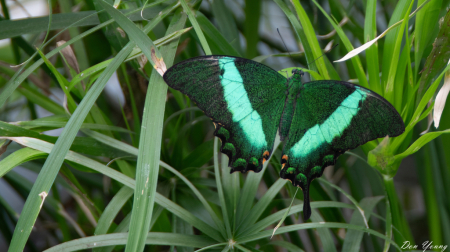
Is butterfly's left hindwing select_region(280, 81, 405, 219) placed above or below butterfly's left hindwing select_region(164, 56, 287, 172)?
below

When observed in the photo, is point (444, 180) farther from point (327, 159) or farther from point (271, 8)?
point (271, 8)

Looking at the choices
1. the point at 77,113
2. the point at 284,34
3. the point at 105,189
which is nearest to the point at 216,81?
the point at 77,113

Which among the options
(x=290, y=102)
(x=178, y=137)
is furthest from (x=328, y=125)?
(x=178, y=137)

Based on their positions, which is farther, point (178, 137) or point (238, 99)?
point (178, 137)

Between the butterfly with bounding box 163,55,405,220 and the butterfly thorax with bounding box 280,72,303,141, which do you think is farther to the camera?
the butterfly thorax with bounding box 280,72,303,141

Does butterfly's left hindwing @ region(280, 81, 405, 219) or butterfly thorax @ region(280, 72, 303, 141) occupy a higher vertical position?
butterfly thorax @ region(280, 72, 303, 141)

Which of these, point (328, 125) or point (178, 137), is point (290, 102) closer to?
point (328, 125)

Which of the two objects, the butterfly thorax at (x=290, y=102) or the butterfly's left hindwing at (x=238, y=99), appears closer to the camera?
the butterfly's left hindwing at (x=238, y=99)
